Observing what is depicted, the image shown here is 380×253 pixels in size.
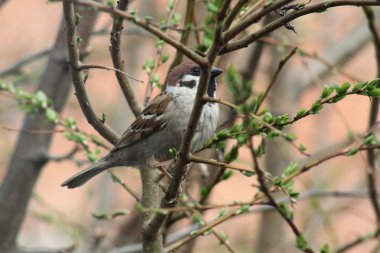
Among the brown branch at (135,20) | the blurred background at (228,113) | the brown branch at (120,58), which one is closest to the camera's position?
the brown branch at (135,20)

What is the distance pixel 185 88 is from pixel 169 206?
45.4 inches

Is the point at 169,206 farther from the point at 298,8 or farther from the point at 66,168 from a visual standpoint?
the point at 66,168

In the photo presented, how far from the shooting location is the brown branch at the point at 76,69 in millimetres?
2042

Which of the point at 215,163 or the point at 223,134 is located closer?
the point at 215,163

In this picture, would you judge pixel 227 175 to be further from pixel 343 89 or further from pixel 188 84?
pixel 188 84

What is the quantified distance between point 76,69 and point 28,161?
1.56 metres

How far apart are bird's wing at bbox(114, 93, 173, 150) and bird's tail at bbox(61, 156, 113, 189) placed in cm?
16

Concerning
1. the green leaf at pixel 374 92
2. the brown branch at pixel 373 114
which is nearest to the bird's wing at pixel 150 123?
the brown branch at pixel 373 114

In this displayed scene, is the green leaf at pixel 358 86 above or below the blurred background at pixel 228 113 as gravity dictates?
below

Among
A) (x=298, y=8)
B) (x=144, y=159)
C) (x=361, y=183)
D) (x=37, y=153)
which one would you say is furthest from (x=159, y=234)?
(x=361, y=183)

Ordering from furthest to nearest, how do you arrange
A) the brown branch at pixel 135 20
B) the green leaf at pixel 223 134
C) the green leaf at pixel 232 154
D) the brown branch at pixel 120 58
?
the green leaf at pixel 232 154 → the brown branch at pixel 120 58 → the green leaf at pixel 223 134 → the brown branch at pixel 135 20

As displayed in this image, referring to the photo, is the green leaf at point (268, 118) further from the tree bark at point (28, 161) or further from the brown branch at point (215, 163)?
the tree bark at point (28, 161)

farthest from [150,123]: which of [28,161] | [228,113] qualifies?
[228,113]

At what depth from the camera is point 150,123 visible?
3.34 metres
